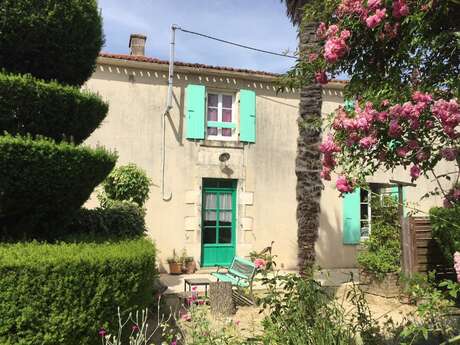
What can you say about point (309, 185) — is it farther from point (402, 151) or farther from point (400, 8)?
point (400, 8)

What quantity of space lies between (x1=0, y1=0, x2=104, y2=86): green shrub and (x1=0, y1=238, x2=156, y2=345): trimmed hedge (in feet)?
6.52

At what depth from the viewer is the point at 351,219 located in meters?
12.0

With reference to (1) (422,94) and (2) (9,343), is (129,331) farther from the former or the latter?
(1) (422,94)

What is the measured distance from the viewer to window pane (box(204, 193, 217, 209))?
36.6ft

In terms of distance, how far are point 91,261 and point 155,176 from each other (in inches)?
267

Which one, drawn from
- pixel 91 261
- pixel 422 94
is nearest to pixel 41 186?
pixel 91 261

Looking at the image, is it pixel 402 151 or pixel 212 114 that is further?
pixel 212 114

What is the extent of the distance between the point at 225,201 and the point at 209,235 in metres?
0.93

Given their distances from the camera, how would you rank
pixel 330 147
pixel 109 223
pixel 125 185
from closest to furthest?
1. pixel 330 147
2. pixel 109 223
3. pixel 125 185

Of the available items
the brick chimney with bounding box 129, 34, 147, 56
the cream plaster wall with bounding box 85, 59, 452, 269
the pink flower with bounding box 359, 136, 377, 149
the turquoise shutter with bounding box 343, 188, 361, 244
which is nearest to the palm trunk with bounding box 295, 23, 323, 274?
the cream plaster wall with bounding box 85, 59, 452, 269

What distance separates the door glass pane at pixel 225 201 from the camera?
11.3 metres

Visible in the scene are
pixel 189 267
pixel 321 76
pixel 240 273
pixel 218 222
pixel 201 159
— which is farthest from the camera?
pixel 218 222

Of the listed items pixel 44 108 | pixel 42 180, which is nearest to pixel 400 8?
pixel 42 180

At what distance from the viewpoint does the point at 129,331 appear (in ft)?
14.1
